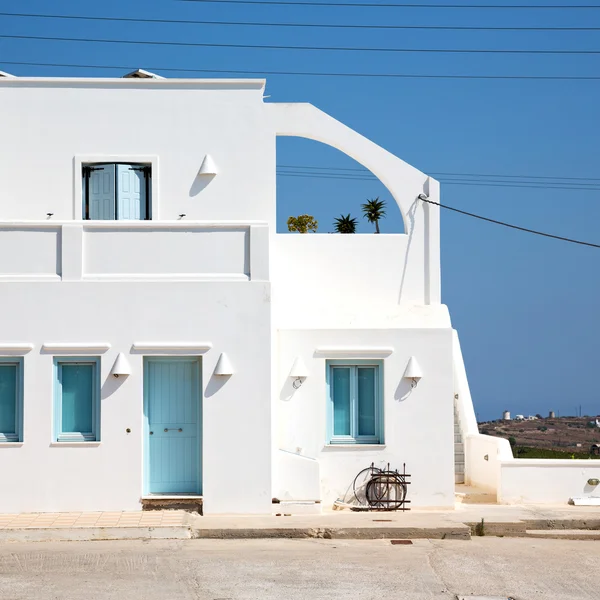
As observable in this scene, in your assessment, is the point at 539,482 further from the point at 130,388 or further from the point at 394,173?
the point at 130,388

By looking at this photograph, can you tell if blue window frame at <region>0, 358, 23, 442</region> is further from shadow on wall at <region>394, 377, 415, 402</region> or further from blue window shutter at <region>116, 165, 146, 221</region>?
shadow on wall at <region>394, 377, 415, 402</region>

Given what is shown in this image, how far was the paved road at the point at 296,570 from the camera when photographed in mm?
11461

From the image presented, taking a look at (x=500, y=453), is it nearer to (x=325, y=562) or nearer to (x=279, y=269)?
(x=279, y=269)

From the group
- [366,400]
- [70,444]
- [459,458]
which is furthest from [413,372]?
[70,444]

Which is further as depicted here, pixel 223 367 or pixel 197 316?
pixel 197 316

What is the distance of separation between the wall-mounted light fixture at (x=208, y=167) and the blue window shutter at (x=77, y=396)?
434 cm

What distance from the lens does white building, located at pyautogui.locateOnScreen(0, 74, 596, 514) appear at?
15.9 metres

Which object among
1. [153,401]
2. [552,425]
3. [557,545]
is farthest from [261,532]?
[552,425]

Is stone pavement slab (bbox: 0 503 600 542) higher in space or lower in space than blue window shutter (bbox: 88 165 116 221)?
lower

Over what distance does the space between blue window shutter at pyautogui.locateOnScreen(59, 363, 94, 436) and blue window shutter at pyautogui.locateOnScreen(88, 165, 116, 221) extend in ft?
11.5

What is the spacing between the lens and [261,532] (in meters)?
14.7

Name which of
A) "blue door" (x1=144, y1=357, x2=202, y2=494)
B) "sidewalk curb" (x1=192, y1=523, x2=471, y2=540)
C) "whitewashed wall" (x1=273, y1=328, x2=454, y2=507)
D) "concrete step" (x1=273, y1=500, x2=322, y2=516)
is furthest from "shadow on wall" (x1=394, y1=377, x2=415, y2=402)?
"blue door" (x1=144, y1=357, x2=202, y2=494)

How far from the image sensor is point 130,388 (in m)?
15.9

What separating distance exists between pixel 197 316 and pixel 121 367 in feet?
4.32
